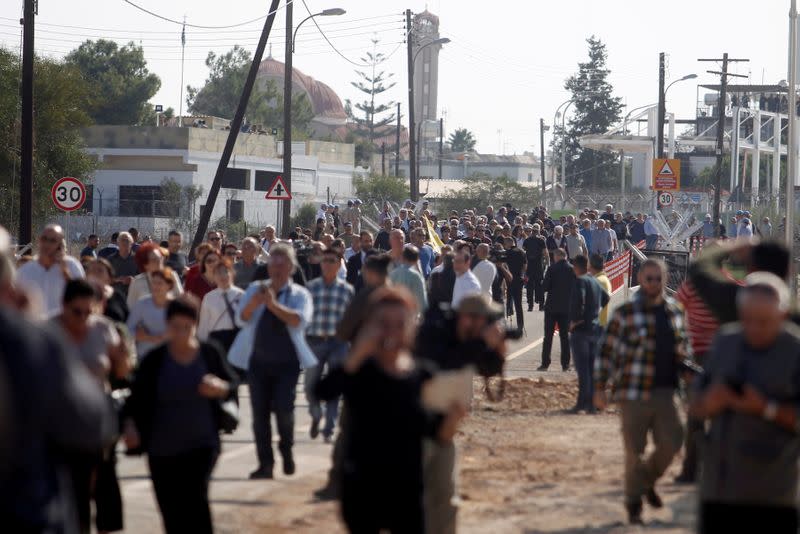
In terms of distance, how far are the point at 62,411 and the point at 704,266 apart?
4.89 meters

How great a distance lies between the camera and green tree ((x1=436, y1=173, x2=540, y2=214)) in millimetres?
77438

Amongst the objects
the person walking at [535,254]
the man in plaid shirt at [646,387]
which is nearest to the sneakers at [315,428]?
the man in plaid shirt at [646,387]

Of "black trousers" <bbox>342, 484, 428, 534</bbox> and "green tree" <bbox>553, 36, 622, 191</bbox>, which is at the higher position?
"green tree" <bbox>553, 36, 622, 191</bbox>

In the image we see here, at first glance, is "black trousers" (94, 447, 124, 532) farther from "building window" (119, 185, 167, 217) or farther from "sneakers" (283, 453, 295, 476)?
"building window" (119, 185, 167, 217)

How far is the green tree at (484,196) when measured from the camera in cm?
7744

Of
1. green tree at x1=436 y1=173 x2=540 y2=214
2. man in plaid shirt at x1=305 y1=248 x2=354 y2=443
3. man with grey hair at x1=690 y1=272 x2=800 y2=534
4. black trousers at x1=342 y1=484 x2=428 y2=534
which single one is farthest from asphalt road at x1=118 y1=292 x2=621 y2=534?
green tree at x1=436 y1=173 x2=540 y2=214

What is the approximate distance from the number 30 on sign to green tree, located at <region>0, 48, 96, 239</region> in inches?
723

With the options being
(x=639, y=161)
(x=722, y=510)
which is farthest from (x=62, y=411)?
(x=639, y=161)

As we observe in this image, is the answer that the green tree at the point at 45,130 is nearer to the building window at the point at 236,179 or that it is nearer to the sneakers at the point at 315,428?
the building window at the point at 236,179

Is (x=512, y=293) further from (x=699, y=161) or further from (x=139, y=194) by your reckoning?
(x=699, y=161)

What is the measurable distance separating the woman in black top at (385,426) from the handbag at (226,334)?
679 centimetres

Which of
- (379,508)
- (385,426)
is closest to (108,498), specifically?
(379,508)

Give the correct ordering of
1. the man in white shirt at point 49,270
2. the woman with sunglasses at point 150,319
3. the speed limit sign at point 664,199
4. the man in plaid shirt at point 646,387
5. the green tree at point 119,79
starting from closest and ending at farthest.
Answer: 1. the man in plaid shirt at point 646,387
2. the woman with sunglasses at point 150,319
3. the man in white shirt at point 49,270
4. the speed limit sign at point 664,199
5. the green tree at point 119,79

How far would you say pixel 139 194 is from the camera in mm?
65812
